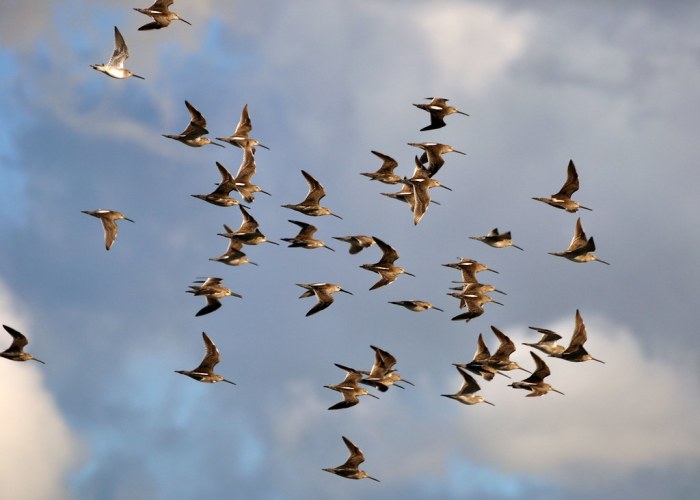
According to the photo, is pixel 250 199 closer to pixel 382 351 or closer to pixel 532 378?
pixel 382 351

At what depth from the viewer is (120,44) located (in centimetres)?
6981

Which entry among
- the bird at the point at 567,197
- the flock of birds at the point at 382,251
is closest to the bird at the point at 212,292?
the flock of birds at the point at 382,251

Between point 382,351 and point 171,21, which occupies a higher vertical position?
point 171,21

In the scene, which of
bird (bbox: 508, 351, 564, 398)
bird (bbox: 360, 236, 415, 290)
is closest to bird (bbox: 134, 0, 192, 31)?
bird (bbox: 360, 236, 415, 290)

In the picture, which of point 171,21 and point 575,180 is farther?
point 575,180

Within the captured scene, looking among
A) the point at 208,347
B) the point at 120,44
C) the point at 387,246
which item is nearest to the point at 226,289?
the point at 208,347

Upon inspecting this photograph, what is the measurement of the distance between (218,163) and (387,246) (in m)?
9.01

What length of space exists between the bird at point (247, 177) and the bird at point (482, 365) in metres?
12.8

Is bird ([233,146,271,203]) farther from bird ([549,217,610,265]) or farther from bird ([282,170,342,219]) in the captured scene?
bird ([549,217,610,265])

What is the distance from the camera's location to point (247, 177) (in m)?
75.3

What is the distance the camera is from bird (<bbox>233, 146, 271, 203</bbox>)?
74.6m

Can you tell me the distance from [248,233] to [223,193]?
2.30 metres

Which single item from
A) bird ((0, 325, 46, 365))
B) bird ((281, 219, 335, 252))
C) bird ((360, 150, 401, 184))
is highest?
bird ((360, 150, 401, 184))

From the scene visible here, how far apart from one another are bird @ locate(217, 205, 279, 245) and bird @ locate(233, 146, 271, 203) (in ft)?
6.73
